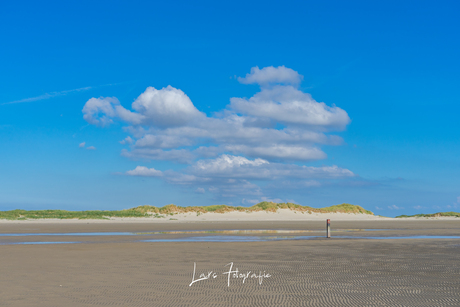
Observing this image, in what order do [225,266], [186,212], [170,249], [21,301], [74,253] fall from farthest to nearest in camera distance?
[186,212]
[170,249]
[74,253]
[225,266]
[21,301]

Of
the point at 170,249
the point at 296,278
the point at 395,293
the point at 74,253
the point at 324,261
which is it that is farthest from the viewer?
the point at 170,249

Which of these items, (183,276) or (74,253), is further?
(74,253)

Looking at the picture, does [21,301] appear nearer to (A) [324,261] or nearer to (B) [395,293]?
(B) [395,293]

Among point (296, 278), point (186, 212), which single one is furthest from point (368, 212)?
point (296, 278)

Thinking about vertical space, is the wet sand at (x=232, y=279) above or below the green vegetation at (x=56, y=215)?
below

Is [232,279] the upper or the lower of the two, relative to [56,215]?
lower

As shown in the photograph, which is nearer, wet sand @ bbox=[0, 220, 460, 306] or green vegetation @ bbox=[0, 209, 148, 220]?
wet sand @ bbox=[0, 220, 460, 306]

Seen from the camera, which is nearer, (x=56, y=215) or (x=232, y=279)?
(x=232, y=279)

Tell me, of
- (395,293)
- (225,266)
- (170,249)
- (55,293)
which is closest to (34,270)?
(55,293)

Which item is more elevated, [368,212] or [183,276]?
[368,212]

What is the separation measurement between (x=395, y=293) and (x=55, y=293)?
7897 millimetres

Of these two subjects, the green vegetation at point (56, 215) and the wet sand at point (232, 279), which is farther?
the green vegetation at point (56, 215)

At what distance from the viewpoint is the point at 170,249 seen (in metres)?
21.7

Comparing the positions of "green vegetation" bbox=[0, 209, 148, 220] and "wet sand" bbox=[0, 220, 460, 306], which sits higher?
"green vegetation" bbox=[0, 209, 148, 220]
